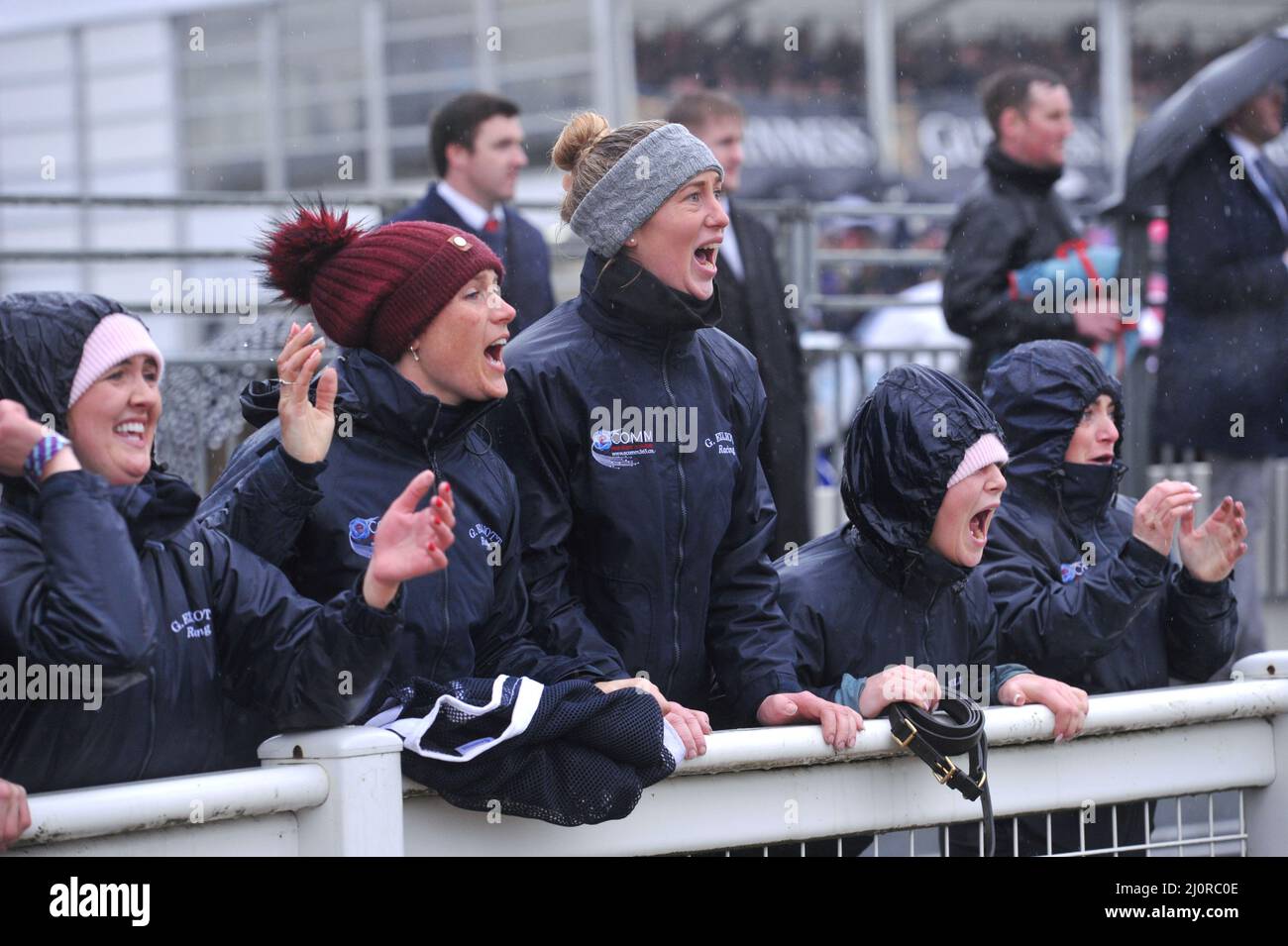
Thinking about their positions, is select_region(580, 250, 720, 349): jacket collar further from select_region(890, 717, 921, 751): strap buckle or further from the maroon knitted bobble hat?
select_region(890, 717, 921, 751): strap buckle

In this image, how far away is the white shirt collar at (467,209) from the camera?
21.0 ft

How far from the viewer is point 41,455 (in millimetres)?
2539

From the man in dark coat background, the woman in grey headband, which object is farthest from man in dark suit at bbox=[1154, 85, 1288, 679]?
the woman in grey headband

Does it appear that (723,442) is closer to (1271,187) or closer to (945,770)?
(945,770)

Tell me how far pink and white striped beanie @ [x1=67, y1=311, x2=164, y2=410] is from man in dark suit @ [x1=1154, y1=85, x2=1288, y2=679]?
4.35 m

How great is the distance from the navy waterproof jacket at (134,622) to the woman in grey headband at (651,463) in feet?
2.24

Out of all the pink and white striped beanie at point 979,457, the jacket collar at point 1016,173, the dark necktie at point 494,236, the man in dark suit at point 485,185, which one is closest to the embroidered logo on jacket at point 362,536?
the pink and white striped beanie at point 979,457

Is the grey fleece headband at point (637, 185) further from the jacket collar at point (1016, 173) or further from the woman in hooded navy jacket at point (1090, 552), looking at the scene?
the jacket collar at point (1016, 173)

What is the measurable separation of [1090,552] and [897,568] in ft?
2.53

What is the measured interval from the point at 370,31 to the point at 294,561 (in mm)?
16381

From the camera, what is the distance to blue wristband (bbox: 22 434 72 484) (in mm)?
2537

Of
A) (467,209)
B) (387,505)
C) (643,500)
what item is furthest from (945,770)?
(467,209)
